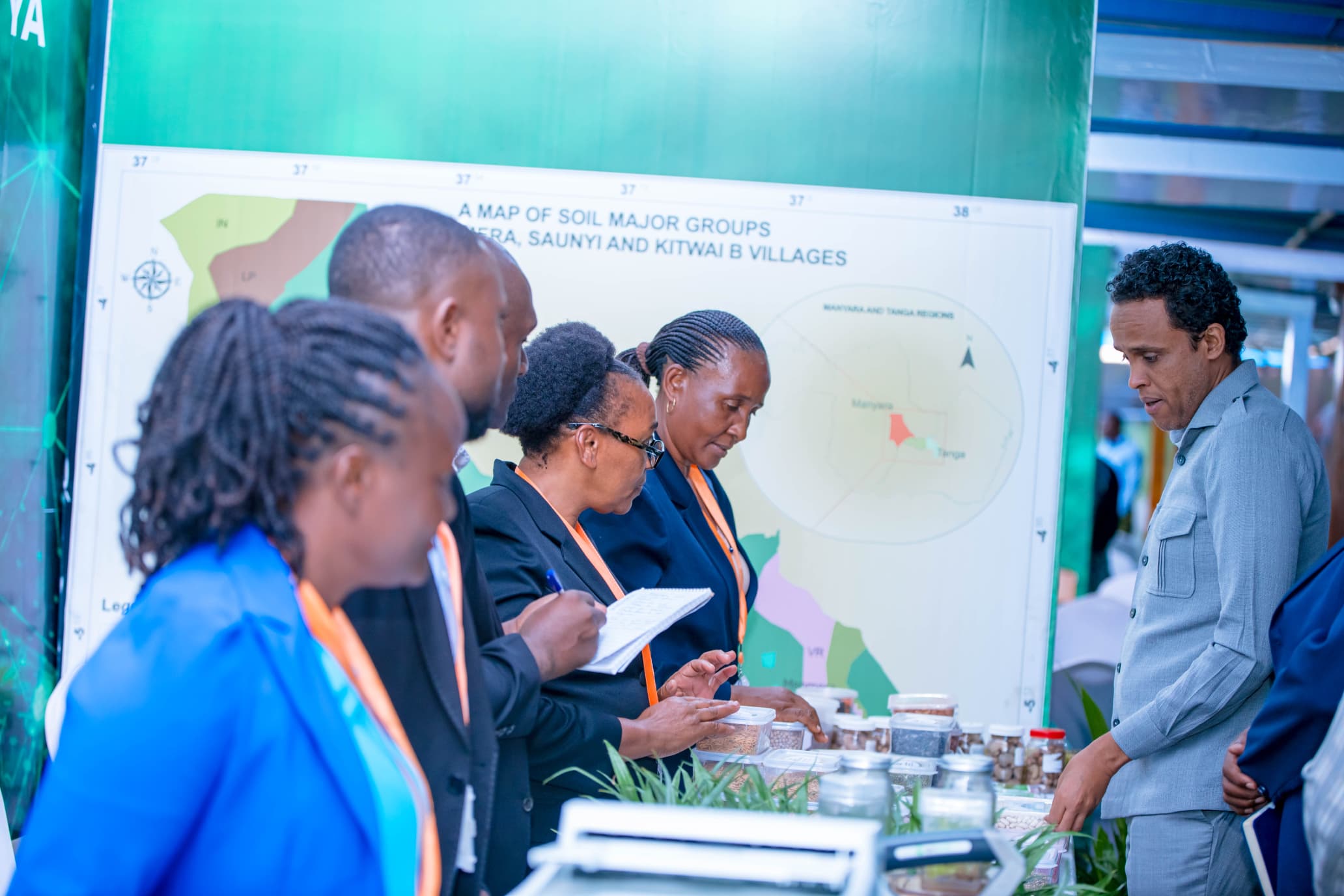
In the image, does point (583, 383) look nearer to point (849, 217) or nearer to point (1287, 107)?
point (849, 217)

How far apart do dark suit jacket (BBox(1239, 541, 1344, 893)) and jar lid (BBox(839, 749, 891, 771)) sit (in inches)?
30.0

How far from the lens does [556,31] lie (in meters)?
3.59

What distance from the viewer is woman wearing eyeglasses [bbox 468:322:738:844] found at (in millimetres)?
2078

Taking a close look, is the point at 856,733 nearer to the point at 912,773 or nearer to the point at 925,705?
the point at 925,705

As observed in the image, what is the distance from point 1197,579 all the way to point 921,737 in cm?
64

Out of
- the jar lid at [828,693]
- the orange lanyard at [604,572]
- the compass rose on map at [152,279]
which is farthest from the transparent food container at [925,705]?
the compass rose on map at [152,279]

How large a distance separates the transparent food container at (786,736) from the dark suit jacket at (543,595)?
0.35m

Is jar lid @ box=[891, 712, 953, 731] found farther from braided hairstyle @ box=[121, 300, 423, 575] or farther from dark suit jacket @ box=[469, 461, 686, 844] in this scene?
braided hairstyle @ box=[121, 300, 423, 575]

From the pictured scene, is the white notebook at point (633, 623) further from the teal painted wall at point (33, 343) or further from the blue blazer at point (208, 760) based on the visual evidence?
the teal painted wall at point (33, 343)

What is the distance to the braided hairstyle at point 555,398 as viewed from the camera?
230 centimetres

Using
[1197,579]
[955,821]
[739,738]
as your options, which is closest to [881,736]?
[739,738]

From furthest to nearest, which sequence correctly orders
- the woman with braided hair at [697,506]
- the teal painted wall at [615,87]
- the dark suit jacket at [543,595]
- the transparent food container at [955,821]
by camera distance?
the teal painted wall at [615,87] < the woman with braided hair at [697,506] < the dark suit jacket at [543,595] < the transparent food container at [955,821]

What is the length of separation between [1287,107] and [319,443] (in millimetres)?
5042

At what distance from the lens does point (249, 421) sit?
1038 mm
